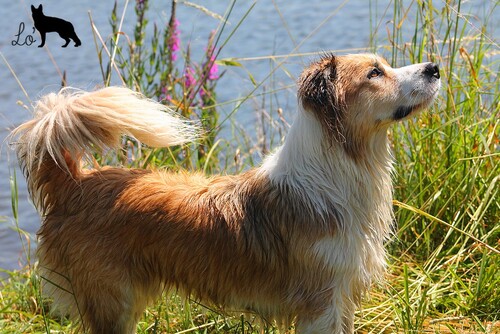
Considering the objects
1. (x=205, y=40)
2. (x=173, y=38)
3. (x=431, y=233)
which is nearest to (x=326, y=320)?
(x=431, y=233)

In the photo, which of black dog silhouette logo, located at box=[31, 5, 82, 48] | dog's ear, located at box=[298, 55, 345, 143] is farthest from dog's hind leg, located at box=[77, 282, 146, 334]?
black dog silhouette logo, located at box=[31, 5, 82, 48]

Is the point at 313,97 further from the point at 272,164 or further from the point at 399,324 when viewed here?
the point at 399,324

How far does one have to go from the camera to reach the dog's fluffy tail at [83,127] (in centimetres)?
400

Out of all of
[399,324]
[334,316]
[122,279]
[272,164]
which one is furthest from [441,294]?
[122,279]

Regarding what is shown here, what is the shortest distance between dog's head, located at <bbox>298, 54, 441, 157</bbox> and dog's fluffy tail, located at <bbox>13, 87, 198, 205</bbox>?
75 cm

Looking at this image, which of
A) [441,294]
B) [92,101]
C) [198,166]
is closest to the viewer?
[92,101]

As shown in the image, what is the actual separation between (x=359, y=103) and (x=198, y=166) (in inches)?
89.0

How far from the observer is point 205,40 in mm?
8938

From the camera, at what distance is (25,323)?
4625mm

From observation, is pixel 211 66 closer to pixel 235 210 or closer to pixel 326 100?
pixel 235 210

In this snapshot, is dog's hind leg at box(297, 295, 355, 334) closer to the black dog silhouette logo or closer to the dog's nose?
the dog's nose

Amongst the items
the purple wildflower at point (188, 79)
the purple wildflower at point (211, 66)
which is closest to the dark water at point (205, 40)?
the purple wildflower at point (211, 66)

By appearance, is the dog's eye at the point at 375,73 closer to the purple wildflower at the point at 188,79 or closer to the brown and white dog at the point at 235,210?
the brown and white dog at the point at 235,210

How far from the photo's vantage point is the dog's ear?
3.77 meters
